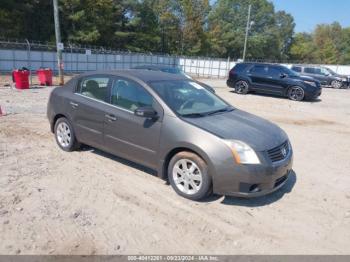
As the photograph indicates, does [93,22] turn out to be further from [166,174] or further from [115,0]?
[166,174]

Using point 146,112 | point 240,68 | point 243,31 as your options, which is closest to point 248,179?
point 146,112

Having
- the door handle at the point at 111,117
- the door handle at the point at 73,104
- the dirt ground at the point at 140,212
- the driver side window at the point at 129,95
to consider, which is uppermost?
the driver side window at the point at 129,95

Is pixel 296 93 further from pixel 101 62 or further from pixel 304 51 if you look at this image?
pixel 304 51

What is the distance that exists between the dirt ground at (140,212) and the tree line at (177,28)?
36.5m

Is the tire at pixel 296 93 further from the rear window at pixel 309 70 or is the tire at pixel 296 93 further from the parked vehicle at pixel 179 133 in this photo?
the parked vehicle at pixel 179 133

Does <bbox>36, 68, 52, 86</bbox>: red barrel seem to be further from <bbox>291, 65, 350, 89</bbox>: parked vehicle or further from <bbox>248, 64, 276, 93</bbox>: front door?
<bbox>291, 65, 350, 89</bbox>: parked vehicle

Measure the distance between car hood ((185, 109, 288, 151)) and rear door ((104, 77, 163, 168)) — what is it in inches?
23.1

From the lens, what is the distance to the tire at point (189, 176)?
4.20 meters

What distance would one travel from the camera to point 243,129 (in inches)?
177

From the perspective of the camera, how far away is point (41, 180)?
4789 millimetres

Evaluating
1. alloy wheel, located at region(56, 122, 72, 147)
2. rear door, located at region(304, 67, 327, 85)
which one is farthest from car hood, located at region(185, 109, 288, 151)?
rear door, located at region(304, 67, 327, 85)

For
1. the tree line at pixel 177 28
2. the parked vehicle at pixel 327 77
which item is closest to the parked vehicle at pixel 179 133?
the parked vehicle at pixel 327 77

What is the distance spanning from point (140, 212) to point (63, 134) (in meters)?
2.76

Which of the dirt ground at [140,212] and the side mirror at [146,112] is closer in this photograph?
the dirt ground at [140,212]
